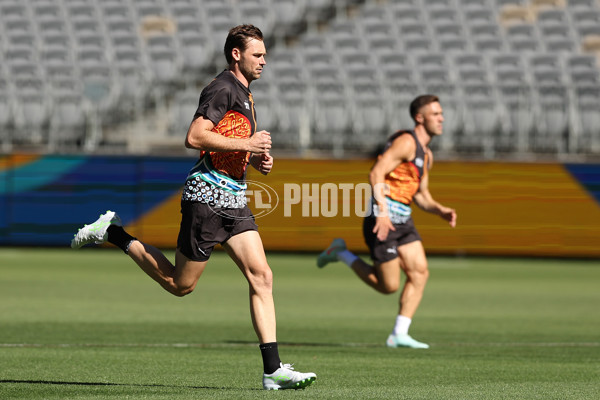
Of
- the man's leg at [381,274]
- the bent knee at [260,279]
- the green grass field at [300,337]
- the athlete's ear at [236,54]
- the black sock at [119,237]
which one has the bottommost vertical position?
the green grass field at [300,337]

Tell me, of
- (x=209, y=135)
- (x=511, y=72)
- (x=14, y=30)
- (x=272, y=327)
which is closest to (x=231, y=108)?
(x=209, y=135)

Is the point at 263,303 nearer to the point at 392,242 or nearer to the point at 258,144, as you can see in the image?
the point at 258,144

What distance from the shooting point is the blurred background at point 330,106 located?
22531mm

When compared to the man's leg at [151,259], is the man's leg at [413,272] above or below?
below

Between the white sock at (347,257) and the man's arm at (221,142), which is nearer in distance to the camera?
the man's arm at (221,142)

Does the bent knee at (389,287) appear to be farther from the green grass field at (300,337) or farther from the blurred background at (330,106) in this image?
the blurred background at (330,106)

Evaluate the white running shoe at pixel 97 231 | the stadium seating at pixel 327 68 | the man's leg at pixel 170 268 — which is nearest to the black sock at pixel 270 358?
the man's leg at pixel 170 268

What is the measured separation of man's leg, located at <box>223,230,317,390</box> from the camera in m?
6.60

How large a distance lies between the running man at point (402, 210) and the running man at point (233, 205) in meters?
3.37

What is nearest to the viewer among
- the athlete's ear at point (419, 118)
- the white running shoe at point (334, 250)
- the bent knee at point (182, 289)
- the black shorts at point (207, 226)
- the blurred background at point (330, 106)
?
the black shorts at point (207, 226)

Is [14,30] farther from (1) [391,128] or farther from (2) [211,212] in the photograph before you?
(2) [211,212]

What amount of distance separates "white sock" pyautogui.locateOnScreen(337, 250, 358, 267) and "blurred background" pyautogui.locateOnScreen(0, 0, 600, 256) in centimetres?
1110

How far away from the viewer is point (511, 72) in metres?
25.1

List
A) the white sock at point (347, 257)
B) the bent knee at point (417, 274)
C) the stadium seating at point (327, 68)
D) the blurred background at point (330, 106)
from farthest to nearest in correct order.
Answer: the stadium seating at point (327, 68), the blurred background at point (330, 106), the white sock at point (347, 257), the bent knee at point (417, 274)
